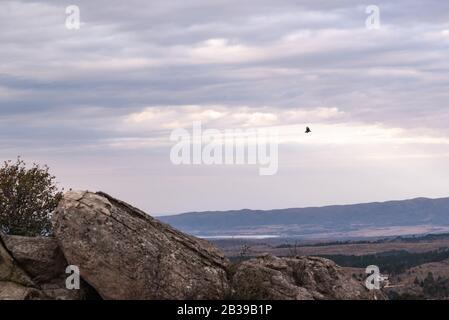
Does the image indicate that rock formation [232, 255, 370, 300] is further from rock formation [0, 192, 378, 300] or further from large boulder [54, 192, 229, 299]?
large boulder [54, 192, 229, 299]

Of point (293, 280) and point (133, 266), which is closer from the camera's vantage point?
point (133, 266)

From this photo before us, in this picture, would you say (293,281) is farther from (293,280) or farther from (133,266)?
(133,266)

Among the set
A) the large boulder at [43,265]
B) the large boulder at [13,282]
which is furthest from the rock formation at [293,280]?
the large boulder at [13,282]

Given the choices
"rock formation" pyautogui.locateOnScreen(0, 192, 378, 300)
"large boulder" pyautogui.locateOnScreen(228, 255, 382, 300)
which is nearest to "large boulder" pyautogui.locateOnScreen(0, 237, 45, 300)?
"rock formation" pyautogui.locateOnScreen(0, 192, 378, 300)

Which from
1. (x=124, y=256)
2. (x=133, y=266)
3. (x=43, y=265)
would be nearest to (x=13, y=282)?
(x=43, y=265)
